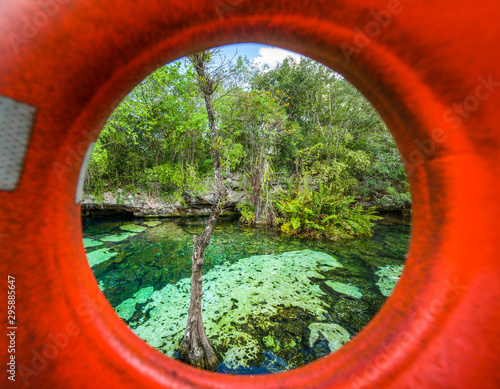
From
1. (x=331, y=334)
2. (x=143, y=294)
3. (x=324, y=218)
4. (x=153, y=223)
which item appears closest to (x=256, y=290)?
(x=331, y=334)

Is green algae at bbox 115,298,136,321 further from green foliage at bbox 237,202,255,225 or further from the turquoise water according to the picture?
green foliage at bbox 237,202,255,225

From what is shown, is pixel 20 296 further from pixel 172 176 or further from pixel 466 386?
pixel 172 176

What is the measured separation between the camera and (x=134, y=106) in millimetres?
5344

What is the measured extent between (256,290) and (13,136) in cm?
256

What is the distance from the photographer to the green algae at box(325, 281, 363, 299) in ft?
8.10

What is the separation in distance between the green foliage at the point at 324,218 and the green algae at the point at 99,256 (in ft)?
13.7

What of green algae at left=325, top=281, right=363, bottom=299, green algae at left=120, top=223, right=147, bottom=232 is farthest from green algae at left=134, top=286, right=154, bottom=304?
green algae at left=120, top=223, right=147, bottom=232

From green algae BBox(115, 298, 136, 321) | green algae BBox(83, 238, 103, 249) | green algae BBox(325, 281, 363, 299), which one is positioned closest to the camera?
green algae BBox(115, 298, 136, 321)

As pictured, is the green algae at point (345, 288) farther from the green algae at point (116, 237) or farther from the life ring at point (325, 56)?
the green algae at point (116, 237)

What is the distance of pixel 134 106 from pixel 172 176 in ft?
8.98

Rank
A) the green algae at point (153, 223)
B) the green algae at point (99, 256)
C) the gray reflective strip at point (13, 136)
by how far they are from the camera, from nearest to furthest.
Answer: the gray reflective strip at point (13, 136) → the green algae at point (99, 256) → the green algae at point (153, 223)

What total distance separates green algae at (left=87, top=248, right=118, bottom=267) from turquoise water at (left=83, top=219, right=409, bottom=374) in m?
0.02

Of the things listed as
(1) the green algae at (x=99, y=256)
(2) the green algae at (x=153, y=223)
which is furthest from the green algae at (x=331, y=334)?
(2) the green algae at (x=153, y=223)

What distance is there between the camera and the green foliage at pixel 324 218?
195 inches
